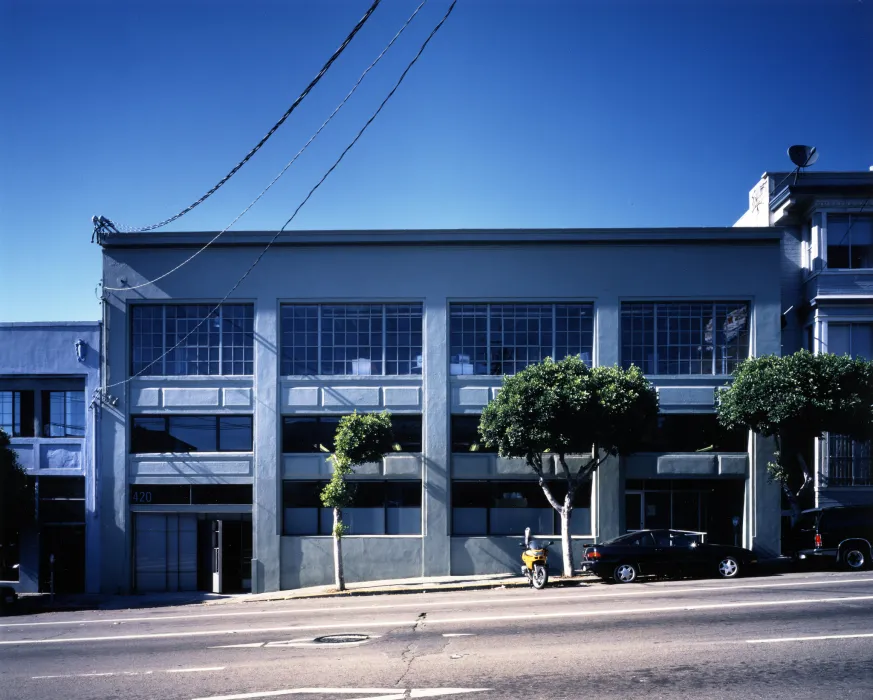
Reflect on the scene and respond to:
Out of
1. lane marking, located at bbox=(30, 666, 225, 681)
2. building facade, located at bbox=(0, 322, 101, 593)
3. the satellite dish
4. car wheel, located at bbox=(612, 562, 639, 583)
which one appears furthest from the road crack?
the satellite dish

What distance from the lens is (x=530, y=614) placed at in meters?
13.1

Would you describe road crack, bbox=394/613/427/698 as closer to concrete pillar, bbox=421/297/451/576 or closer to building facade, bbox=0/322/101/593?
concrete pillar, bbox=421/297/451/576

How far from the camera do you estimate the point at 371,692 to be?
8.55 m

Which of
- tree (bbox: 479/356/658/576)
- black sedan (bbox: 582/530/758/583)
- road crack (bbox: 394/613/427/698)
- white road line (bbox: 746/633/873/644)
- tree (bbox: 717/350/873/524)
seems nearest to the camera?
road crack (bbox: 394/613/427/698)

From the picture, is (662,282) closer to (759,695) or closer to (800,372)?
(800,372)

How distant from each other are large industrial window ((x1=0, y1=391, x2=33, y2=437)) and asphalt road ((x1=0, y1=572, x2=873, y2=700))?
298 inches

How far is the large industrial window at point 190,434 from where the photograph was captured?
70.2 ft

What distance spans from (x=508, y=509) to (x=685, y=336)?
23.7 feet

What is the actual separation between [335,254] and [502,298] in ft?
16.6

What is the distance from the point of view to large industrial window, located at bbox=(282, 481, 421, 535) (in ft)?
69.1

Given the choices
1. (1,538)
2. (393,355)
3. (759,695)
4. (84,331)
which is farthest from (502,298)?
(1,538)

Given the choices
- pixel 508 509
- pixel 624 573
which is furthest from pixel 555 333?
pixel 624 573

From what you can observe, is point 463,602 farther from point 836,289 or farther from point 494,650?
point 836,289

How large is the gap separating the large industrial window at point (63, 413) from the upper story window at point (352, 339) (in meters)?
6.18
